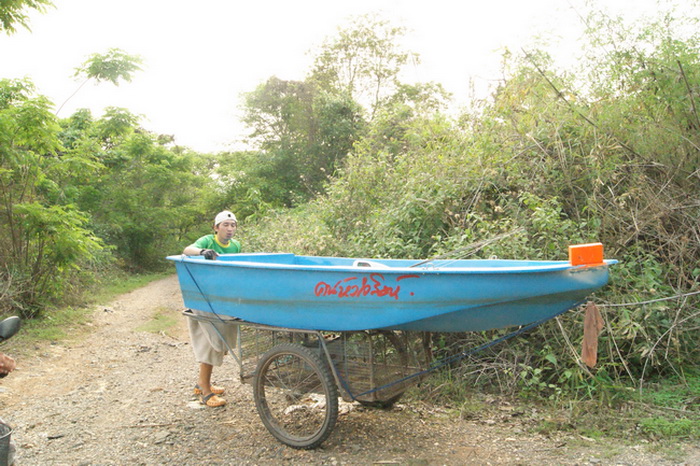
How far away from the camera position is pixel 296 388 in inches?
147

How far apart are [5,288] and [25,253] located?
0.76 m

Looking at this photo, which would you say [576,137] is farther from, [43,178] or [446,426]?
[43,178]

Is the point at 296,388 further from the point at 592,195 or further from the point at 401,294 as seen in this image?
the point at 592,195

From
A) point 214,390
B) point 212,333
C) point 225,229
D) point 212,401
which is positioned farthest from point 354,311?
point 214,390

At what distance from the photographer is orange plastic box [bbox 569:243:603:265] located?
9.35 ft

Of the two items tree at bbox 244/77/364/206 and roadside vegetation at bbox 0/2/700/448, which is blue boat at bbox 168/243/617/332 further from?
tree at bbox 244/77/364/206

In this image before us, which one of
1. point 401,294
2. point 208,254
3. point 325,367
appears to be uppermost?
point 208,254

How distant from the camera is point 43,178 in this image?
7746 mm

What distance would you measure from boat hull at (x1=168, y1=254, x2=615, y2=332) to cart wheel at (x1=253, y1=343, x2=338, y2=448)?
254 mm

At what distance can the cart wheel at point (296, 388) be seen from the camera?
3455mm

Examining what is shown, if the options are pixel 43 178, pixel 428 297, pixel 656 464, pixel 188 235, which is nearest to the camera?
pixel 428 297

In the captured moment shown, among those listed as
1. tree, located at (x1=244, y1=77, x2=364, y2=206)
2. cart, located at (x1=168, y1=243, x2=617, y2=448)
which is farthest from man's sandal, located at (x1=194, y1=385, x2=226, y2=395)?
tree, located at (x1=244, y1=77, x2=364, y2=206)

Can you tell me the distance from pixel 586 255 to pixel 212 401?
10.4 ft

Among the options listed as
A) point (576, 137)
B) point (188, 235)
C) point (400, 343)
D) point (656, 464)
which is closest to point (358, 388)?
point (400, 343)
